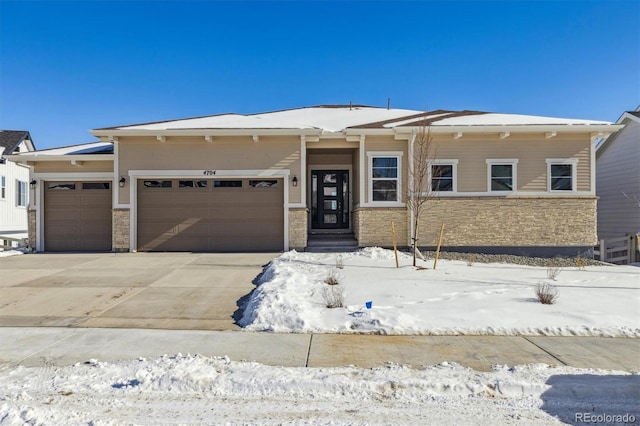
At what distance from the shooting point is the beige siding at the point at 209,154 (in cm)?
1267

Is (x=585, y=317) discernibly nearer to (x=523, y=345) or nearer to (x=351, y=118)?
(x=523, y=345)

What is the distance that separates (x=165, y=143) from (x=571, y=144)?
14.0m

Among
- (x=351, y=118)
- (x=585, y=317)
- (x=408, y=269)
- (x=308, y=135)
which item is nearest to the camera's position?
(x=585, y=317)

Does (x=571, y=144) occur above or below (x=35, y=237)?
above

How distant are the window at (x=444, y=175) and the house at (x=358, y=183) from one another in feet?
0.12

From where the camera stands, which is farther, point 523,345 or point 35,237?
point 35,237

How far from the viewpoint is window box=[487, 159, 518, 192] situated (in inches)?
493

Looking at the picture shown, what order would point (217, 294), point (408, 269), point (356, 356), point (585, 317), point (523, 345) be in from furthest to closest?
point (408, 269) → point (217, 294) → point (585, 317) → point (523, 345) → point (356, 356)

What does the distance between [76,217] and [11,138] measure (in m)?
12.8

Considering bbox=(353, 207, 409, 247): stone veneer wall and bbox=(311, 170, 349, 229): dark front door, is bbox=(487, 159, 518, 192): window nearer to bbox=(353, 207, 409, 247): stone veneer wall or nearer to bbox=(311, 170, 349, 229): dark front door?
bbox=(353, 207, 409, 247): stone veneer wall

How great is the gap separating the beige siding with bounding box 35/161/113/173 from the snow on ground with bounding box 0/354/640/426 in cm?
1096

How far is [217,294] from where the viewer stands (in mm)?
7074

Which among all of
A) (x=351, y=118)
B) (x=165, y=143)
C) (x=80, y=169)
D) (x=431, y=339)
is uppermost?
(x=351, y=118)

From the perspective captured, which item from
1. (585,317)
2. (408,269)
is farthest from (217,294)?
(585,317)
